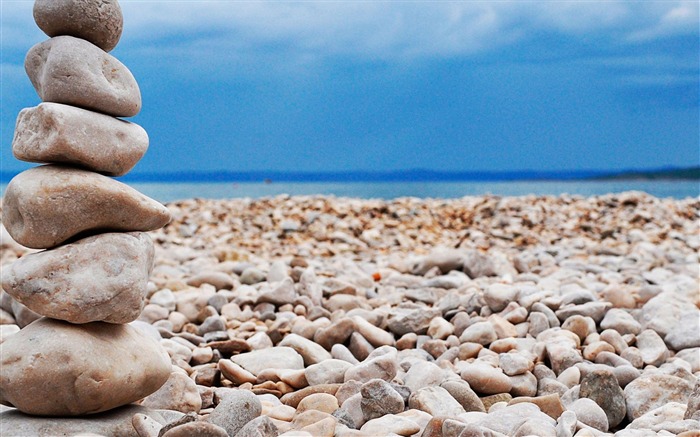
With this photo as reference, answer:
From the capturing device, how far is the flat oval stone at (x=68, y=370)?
273 cm

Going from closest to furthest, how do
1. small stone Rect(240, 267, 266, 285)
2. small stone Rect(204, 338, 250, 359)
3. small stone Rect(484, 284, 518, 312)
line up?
small stone Rect(204, 338, 250, 359)
small stone Rect(484, 284, 518, 312)
small stone Rect(240, 267, 266, 285)

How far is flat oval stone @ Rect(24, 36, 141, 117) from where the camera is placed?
2918mm

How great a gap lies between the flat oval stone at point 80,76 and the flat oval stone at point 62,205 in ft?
1.03

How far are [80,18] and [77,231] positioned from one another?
0.95m

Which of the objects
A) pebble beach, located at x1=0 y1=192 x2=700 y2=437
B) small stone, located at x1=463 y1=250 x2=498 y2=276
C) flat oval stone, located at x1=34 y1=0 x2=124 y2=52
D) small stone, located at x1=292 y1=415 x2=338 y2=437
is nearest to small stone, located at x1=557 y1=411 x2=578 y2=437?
pebble beach, located at x1=0 y1=192 x2=700 y2=437

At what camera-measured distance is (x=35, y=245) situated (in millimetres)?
2928

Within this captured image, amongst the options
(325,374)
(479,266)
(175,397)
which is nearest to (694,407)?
(325,374)

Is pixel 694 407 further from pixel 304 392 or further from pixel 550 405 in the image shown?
pixel 304 392

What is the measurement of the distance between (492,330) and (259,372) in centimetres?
162

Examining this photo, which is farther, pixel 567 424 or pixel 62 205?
pixel 567 424

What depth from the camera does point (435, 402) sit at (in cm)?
331

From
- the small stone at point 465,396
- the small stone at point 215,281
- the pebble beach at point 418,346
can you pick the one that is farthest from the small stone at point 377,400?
the small stone at point 215,281

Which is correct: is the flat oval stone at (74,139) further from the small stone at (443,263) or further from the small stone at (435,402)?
the small stone at (443,263)

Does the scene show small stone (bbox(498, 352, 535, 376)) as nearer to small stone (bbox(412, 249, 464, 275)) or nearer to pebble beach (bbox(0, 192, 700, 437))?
pebble beach (bbox(0, 192, 700, 437))
